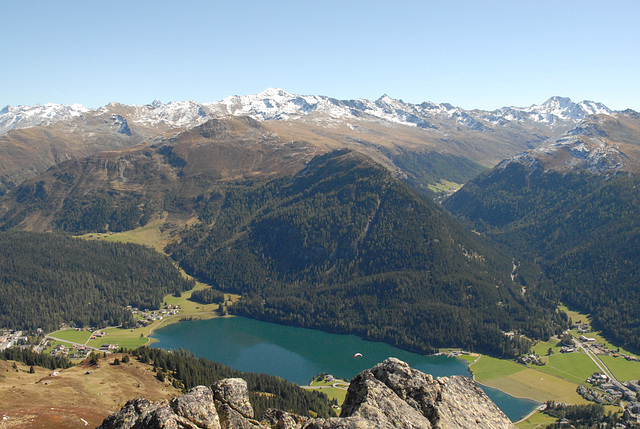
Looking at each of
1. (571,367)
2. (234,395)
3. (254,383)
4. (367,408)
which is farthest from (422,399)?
(571,367)

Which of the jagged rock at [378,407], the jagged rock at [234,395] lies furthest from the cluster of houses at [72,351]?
the jagged rock at [378,407]

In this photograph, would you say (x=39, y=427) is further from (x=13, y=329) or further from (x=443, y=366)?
(x=13, y=329)

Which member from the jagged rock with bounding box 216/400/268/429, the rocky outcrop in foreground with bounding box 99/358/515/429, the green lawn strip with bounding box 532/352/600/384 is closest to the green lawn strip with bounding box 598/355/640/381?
the green lawn strip with bounding box 532/352/600/384

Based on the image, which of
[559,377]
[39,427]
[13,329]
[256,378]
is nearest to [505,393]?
[559,377]

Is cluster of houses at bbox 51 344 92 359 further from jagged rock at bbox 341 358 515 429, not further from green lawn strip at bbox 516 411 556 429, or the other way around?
jagged rock at bbox 341 358 515 429

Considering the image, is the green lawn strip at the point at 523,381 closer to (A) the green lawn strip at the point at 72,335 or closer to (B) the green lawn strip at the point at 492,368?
(B) the green lawn strip at the point at 492,368
